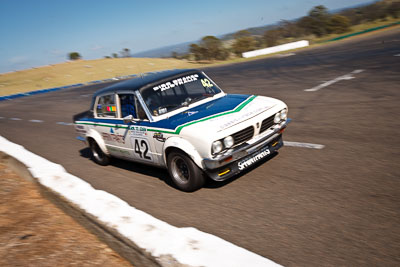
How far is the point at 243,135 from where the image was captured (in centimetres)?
451

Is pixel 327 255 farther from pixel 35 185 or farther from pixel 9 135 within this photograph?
pixel 9 135

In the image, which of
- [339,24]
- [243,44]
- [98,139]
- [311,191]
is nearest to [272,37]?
[243,44]

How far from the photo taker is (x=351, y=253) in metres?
2.77

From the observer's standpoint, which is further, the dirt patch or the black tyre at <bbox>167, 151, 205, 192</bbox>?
the black tyre at <bbox>167, 151, 205, 192</bbox>

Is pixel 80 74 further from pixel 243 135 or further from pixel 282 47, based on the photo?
pixel 243 135

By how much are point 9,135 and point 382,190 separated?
40.6ft

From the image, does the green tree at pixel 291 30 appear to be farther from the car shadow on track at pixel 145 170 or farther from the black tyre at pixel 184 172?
the black tyre at pixel 184 172

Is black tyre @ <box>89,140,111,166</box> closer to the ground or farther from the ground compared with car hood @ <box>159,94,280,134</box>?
closer to the ground

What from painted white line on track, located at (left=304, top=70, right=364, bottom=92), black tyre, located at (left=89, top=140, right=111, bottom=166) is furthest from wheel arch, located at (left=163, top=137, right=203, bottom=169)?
painted white line on track, located at (left=304, top=70, right=364, bottom=92)

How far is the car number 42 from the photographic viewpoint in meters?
5.23

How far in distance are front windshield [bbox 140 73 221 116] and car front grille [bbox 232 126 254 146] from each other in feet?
4.09

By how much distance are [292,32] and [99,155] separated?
48.4 m

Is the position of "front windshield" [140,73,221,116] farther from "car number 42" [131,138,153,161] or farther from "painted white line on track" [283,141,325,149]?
"painted white line on track" [283,141,325,149]

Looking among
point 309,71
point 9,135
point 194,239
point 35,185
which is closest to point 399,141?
point 194,239
